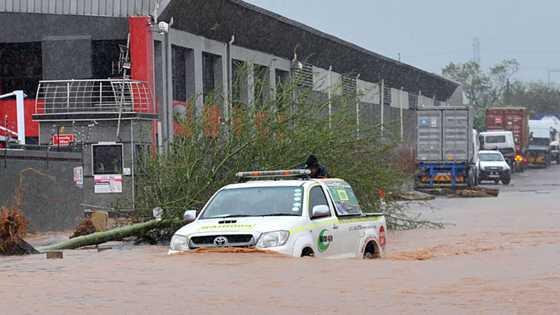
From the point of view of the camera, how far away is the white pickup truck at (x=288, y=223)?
1568cm

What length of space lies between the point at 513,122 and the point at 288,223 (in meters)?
70.5

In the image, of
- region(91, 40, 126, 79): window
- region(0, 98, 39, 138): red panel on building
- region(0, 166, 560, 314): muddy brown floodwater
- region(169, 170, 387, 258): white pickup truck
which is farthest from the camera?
region(0, 98, 39, 138): red panel on building

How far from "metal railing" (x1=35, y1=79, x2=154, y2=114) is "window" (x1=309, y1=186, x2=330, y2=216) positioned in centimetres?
1984

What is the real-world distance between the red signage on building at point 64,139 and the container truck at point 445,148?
1985cm

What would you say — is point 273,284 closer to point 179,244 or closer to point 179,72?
point 179,244

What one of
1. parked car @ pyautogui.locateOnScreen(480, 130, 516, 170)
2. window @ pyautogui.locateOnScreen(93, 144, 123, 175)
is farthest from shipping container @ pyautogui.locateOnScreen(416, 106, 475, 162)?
parked car @ pyautogui.locateOnScreen(480, 130, 516, 170)

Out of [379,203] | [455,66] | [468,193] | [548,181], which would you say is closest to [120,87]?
[379,203]

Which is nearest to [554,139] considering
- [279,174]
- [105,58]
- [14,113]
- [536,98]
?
[105,58]

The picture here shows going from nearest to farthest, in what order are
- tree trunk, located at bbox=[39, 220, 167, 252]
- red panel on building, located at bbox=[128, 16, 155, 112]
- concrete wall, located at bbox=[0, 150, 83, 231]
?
tree trunk, located at bbox=[39, 220, 167, 252] → concrete wall, located at bbox=[0, 150, 83, 231] → red panel on building, located at bbox=[128, 16, 155, 112]

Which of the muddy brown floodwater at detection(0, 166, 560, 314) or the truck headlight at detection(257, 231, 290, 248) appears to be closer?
→ the muddy brown floodwater at detection(0, 166, 560, 314)

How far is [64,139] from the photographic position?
3484 cm

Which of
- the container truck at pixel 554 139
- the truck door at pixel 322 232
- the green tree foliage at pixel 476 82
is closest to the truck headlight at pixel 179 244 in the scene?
the truck door at pixel 322 232

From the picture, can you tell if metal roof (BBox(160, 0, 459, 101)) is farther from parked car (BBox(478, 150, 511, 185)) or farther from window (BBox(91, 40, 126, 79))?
parked car (BBox(478, 150, 511, 185))

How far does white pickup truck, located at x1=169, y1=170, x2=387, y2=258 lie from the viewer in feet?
51.4
